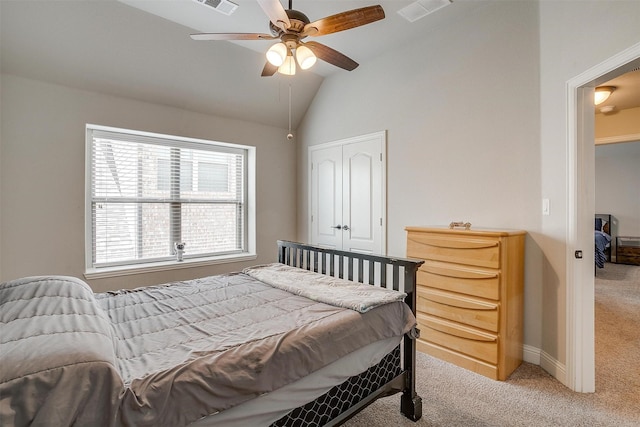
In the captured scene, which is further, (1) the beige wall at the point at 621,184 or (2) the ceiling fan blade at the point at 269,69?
(1) the beige wall at the point at 621,184

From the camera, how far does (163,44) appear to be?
302 centimetres

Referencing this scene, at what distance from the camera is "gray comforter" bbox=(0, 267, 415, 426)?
90 centimetres

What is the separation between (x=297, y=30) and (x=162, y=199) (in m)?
2.66

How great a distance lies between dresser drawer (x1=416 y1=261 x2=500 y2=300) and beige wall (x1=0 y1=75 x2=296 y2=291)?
9.21 ft

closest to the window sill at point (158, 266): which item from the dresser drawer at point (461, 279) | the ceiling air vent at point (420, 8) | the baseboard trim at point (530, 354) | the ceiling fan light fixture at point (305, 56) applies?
the dresser drawer at point (461, 279)

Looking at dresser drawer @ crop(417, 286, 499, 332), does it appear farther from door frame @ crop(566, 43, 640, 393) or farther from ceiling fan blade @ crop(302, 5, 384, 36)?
ceiling fan blade @ crop(302, 5, 384, 36)

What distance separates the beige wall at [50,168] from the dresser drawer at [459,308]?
2.77m

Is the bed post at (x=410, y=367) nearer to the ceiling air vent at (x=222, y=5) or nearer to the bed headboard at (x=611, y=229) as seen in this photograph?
the ceiling air vent at (x=222, y=5)

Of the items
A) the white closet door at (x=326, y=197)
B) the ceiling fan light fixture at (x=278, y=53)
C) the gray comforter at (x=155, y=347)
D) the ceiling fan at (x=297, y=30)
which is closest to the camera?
the gray comforter at (x=155, y=347)

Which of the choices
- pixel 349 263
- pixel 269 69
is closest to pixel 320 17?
pixel 269 69

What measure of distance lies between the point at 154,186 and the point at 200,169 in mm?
604

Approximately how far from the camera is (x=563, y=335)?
2.25 m

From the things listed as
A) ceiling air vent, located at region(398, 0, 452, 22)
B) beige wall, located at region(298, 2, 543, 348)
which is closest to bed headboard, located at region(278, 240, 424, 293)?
beige wall, located at region(298, 2, 543, 348)

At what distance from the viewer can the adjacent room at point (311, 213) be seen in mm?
1298
